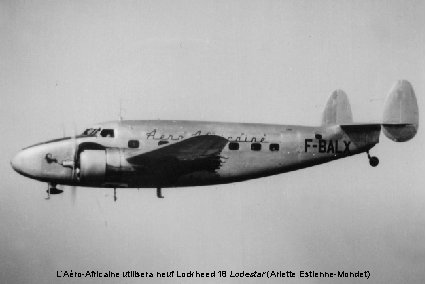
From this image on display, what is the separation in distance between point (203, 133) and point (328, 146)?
9.77ft

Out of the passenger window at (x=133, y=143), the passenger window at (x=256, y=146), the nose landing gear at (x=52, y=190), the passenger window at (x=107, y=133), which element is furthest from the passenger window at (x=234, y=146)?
the nose landing gear at (x=52, y=190)

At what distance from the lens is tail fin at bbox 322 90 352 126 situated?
14.9m

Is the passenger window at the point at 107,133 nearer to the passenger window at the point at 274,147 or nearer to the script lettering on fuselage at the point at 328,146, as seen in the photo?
the passenger window at the point at 274,147

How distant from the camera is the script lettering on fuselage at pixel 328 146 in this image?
46.5 ft

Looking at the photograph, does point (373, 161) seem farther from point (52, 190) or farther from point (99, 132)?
point (52, 190)

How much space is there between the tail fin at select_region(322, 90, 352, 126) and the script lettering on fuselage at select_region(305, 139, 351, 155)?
0.81m

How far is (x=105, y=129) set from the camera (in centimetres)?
1329

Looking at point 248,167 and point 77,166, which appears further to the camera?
point 248,167

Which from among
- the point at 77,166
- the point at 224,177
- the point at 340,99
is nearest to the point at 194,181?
the point at 224,177

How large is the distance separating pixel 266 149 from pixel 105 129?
354 centimetres

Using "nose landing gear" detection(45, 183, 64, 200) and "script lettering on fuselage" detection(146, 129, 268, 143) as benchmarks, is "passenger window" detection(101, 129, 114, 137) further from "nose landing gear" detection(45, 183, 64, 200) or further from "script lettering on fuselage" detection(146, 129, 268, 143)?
"nose landing gear" detection(45, 183, 64, 200)

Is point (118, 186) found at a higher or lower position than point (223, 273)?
higher

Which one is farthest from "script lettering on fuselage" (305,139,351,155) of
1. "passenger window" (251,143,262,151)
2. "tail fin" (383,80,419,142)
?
"passenger window" (251,143,262,151)

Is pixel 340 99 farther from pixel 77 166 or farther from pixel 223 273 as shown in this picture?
pixel 77 166
